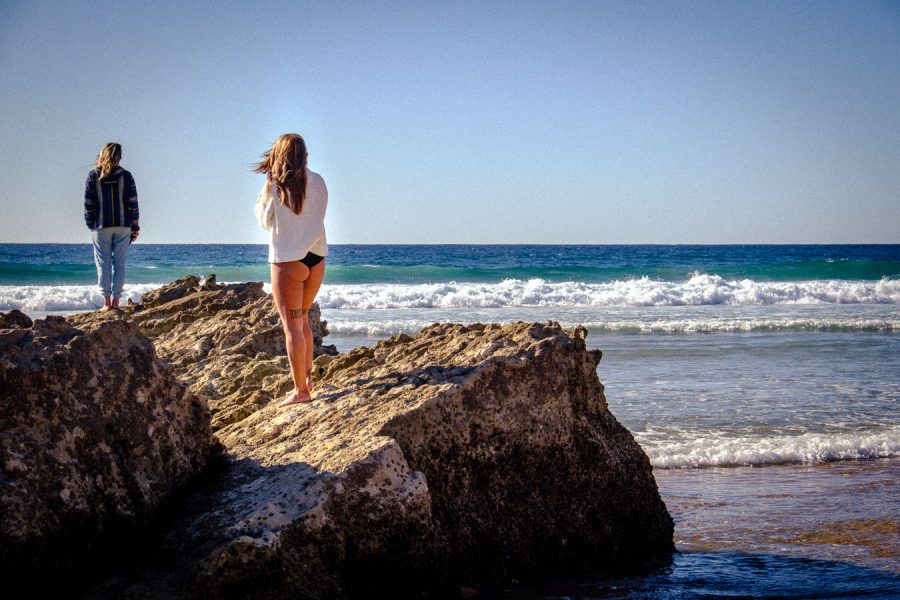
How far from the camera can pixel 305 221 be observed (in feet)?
13.8

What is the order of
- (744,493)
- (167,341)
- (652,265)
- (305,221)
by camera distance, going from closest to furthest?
1. (305,221)
2. (744,493)
3. (167,341)
4. (652,265)

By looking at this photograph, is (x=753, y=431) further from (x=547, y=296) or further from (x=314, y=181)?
(x=547, y=296)

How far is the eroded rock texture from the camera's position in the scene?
2830 mm

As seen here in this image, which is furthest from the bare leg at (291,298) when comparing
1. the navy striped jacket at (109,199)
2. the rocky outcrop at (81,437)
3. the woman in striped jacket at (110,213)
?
the navy striped jacket at (109,199)

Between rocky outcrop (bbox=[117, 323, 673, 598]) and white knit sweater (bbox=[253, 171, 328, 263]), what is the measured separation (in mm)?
659

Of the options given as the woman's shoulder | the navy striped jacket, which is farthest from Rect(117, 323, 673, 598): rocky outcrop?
the navy striped jacket

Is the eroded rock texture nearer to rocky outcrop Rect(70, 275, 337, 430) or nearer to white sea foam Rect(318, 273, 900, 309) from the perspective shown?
rocky outcrop Rect(70, 275, 337, 430)

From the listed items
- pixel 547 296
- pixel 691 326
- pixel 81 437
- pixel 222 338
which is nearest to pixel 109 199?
pixel 222 338

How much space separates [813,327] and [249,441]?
13.0m

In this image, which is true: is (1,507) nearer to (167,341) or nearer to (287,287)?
(287,287)

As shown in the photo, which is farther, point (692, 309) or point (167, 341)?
Answer: point (692, 309)

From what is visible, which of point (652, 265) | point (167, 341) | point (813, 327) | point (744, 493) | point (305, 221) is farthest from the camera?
point (652, 265)

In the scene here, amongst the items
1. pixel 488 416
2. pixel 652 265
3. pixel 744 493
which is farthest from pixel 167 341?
pixel 652 265

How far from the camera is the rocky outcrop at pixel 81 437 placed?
8.71ft
